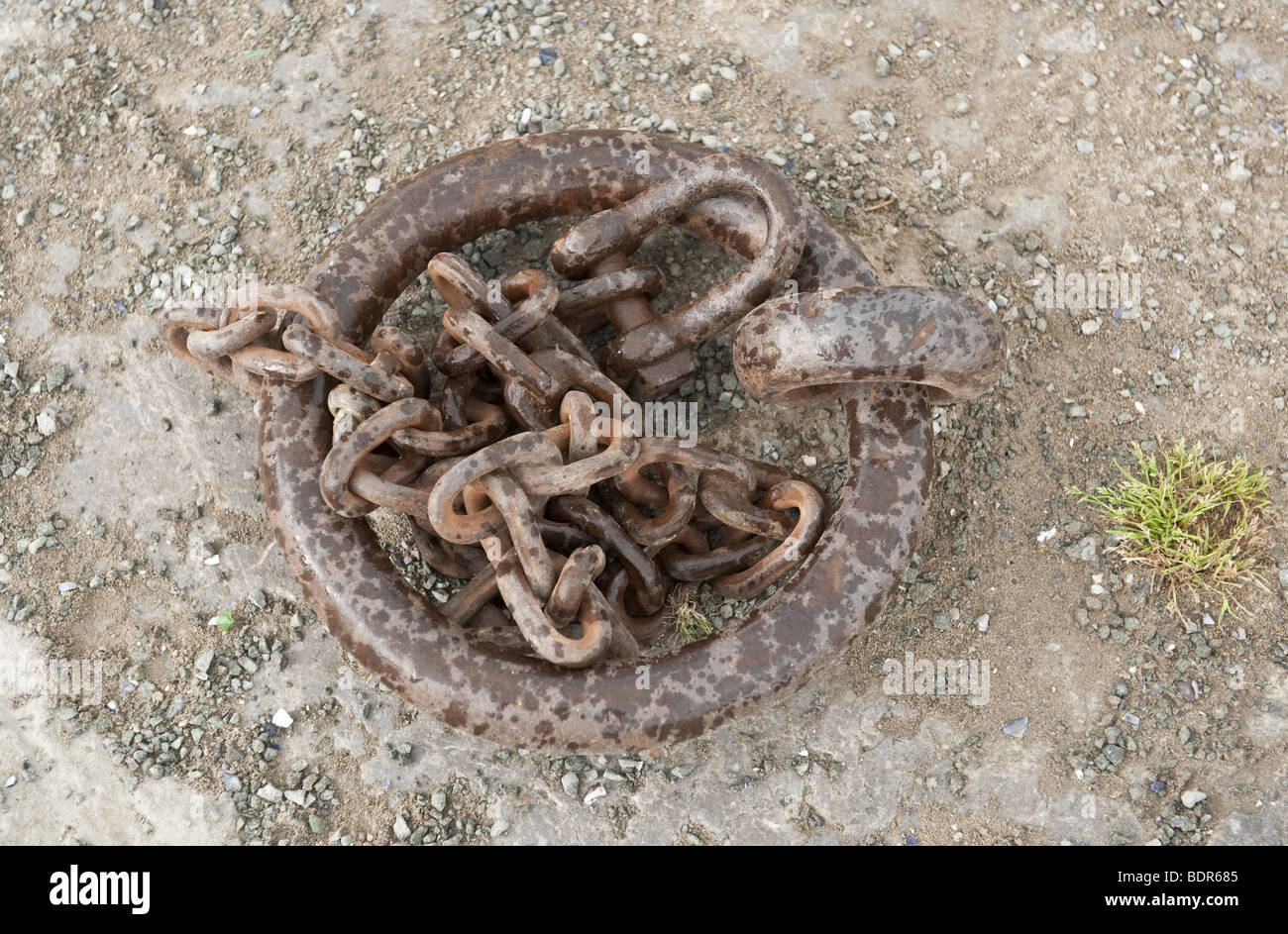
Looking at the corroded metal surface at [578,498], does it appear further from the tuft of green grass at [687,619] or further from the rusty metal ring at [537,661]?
the tuft of green grass at [687,619]

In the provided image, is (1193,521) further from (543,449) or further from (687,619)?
(543,449)

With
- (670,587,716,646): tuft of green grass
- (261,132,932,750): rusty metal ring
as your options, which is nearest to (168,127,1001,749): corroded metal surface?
(261,132,932,750): rusty metal ring

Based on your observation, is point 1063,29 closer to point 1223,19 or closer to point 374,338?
point 1223,19

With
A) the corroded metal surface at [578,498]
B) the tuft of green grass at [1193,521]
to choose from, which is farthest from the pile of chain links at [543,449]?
the tuft of green grass at [1193,521]

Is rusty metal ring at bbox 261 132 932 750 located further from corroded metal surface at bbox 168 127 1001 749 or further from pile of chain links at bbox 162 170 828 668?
pile of chain links at bbox 162 170 828 668

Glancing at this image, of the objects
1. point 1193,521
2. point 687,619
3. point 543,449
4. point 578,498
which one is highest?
point 543,449

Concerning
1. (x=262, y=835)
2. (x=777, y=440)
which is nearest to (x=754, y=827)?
(x=777, y=440)

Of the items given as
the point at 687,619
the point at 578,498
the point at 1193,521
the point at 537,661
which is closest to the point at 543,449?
the point at 578,498
